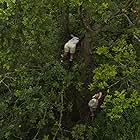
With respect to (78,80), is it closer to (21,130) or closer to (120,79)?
(120,79)

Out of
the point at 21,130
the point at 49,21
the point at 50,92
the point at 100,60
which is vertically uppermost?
the point at 49,21

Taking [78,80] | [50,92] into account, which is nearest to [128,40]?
[78,80]

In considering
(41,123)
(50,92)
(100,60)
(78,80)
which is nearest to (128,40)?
(100,60)

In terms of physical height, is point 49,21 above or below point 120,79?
above

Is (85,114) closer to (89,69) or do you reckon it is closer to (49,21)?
(89,69)

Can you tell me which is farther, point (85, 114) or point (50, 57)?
point (85, 114)

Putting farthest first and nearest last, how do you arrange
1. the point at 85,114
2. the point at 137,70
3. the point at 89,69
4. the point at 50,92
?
the point at 85,114
the point at 89,69
the point at 50,92
the point at 137,70

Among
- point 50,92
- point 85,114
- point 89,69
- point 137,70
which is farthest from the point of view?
point 85,114
